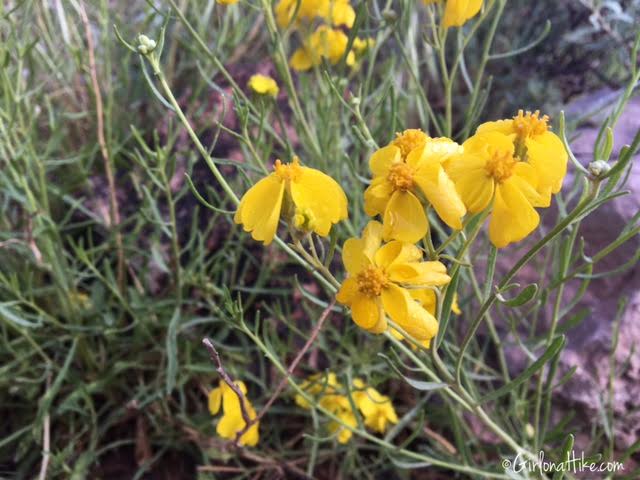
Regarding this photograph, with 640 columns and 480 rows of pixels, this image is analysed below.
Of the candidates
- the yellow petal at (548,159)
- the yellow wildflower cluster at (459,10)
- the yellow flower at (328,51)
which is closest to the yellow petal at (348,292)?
the yellow petal at (548,159)

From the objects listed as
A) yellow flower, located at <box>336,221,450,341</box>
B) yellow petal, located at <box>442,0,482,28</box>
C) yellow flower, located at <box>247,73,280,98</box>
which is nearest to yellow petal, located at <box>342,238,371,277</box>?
yellow flower, located at <box>336,221,450,341</box>

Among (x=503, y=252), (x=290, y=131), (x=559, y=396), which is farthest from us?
(x=290, y=131)

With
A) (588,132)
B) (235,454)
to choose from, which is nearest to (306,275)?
(235,454)

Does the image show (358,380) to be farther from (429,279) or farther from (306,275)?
(429,279)

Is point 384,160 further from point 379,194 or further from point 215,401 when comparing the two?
point 215,401

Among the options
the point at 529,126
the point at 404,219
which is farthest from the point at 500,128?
the point at 404,219

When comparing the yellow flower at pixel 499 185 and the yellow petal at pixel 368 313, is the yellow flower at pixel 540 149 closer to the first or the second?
the yellow flower at pixel 499 185
